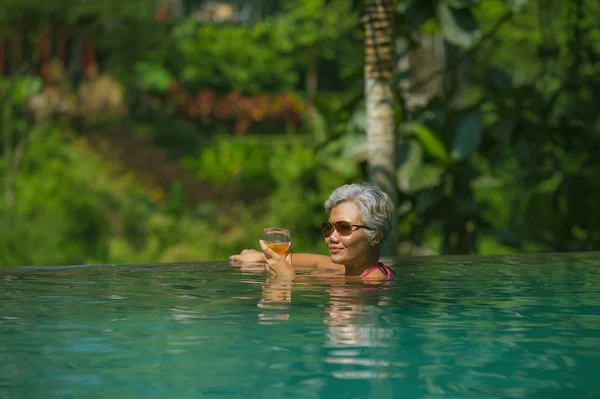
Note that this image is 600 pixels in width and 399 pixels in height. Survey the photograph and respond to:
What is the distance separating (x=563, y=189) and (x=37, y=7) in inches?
529

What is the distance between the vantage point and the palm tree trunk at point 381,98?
11148 mm

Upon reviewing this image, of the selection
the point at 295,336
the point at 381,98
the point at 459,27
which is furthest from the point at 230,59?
the point at 295,336

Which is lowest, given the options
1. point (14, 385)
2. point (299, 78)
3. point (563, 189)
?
point (14, 385)

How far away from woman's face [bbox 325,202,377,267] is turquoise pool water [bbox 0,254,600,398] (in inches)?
7.1

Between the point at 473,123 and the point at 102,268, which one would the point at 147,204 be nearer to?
the point at 473,123

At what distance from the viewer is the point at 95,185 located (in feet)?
56.1

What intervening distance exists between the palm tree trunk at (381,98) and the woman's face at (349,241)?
4.66m

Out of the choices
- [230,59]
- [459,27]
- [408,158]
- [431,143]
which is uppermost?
[230,59]

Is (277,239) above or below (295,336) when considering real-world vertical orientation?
above

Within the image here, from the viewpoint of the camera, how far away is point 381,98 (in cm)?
1137

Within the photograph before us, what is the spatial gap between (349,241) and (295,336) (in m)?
1.75

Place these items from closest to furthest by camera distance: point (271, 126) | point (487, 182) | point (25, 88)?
point (487, 182) → point (25, 88) → point (271, 126)

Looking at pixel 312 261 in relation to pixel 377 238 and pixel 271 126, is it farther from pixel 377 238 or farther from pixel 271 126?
pixel 271 126

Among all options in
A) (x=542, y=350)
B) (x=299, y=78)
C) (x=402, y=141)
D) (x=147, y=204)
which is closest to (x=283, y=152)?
(x=147, y=204)
